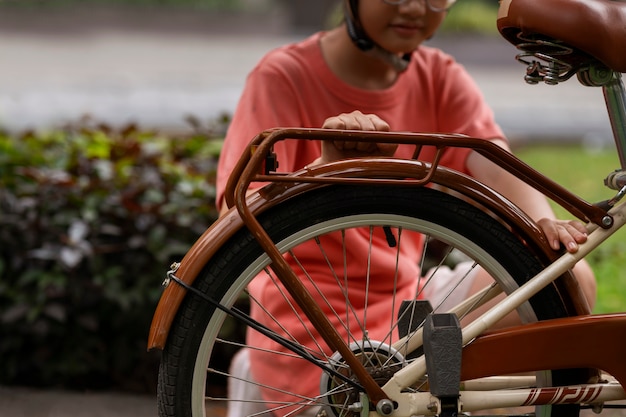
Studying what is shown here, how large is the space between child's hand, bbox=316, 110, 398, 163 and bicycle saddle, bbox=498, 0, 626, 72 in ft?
1.20

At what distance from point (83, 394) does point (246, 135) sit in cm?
145

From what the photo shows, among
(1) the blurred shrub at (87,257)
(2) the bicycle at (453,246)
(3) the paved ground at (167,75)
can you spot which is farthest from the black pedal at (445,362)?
(3) the paved ground at (167,75)

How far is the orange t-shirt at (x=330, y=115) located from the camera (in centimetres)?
234

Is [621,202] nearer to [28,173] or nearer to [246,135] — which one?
[246,135]

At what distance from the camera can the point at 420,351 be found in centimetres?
204

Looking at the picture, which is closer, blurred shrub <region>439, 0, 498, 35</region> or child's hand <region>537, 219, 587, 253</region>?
child's hand <region>537, 219, 587, 253</region>

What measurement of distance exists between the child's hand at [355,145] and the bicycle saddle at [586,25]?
14.3 inches

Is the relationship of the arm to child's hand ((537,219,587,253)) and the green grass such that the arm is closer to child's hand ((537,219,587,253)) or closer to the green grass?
child's hand ((537,219,587,253))

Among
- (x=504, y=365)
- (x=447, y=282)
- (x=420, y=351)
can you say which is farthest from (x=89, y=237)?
(x=504, y=365)

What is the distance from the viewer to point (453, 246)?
1961mm

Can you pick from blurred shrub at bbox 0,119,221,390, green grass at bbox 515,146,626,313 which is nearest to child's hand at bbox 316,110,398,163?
green grass at bbox 515,146,626,313

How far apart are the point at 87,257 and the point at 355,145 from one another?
4.95ft

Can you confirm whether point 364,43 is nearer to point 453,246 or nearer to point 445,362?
point 453,246

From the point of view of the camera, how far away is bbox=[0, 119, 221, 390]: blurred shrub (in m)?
3.20
